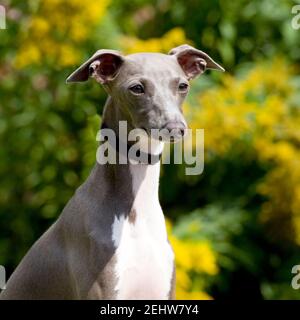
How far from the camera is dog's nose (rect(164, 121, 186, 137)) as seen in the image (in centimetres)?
254

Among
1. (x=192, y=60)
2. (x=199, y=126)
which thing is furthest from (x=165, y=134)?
(x=199, y=126)

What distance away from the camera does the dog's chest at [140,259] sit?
272 cm

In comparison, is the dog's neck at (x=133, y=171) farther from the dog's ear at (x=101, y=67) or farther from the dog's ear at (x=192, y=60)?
the dog's ear at (x=192, y=60)

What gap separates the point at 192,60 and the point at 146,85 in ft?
1.01

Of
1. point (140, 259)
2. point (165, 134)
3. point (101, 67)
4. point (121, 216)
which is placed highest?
point (101, 67)

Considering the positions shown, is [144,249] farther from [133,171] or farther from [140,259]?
[133,171]

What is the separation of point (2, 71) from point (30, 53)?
0.55 metres

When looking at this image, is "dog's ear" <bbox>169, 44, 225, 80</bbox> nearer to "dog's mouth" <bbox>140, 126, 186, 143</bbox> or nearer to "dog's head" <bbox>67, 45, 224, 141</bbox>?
"dog's head" <bbox>67, 45, 224, 141</bbox>

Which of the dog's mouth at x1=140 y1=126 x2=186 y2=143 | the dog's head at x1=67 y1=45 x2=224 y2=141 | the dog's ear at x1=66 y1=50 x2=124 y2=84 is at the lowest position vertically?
the dog's mouth at x1=140 y1=126 x2=186 y2=143

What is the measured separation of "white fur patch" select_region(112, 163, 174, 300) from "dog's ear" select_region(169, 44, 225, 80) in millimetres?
336

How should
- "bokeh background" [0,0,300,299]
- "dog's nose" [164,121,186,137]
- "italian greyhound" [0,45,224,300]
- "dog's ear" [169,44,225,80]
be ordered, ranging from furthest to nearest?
"bokeh background" [0,0,300,299], "dog's ear" [169,44,225,80], "italian greyhound" [0,45,224,300], "dog's nose" [164,121,186,137]

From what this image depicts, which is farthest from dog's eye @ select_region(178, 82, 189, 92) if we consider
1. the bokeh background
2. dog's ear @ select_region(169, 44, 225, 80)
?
the bokeh background

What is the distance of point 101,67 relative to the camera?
279cm
